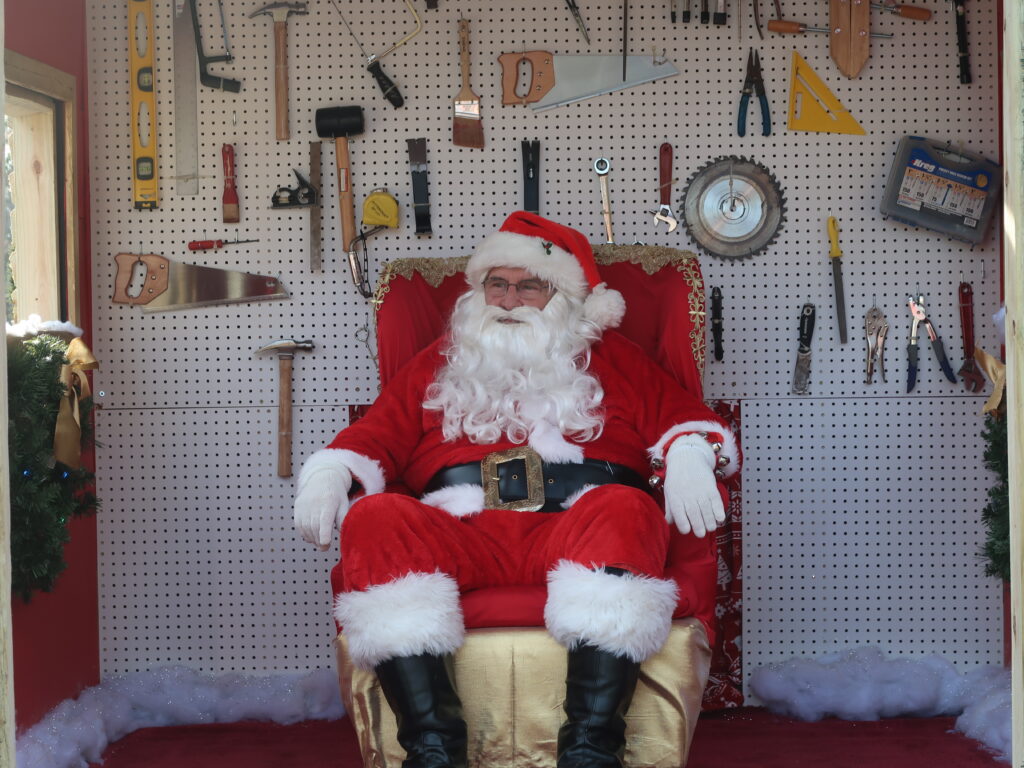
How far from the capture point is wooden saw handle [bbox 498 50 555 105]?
3.43 meters

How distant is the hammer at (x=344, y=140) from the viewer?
344 cm

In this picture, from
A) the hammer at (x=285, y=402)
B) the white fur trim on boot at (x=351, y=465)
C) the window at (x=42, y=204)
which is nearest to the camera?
the white fur trim on boot at (x=351, y=465)

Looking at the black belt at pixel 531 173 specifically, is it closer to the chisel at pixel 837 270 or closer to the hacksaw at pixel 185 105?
the chisel at pixel 837 270

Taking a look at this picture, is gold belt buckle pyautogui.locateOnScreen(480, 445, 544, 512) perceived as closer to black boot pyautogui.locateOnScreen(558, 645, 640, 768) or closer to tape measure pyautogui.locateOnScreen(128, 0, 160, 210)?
black boot pyautogui.locateOnScreen(558, 645, 640, 768)

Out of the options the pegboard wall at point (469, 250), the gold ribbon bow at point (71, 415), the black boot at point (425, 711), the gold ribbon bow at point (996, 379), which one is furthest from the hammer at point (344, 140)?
the gold ribbon bow at point (996, 379)

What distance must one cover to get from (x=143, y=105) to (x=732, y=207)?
187cm

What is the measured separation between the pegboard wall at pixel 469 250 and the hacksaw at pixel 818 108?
37 mm

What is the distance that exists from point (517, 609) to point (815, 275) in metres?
1.62

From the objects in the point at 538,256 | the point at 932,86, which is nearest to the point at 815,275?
the point at 932,86

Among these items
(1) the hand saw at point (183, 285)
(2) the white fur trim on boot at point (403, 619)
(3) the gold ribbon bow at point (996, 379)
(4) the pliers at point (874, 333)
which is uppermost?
(1) the hand saw at point (183, 285)

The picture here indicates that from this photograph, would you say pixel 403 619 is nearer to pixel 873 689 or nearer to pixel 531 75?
pixel 873 689

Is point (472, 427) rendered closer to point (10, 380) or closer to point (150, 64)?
point (10, 380)

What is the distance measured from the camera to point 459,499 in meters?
2.76

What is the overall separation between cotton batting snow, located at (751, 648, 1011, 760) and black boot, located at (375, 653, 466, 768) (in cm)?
140
